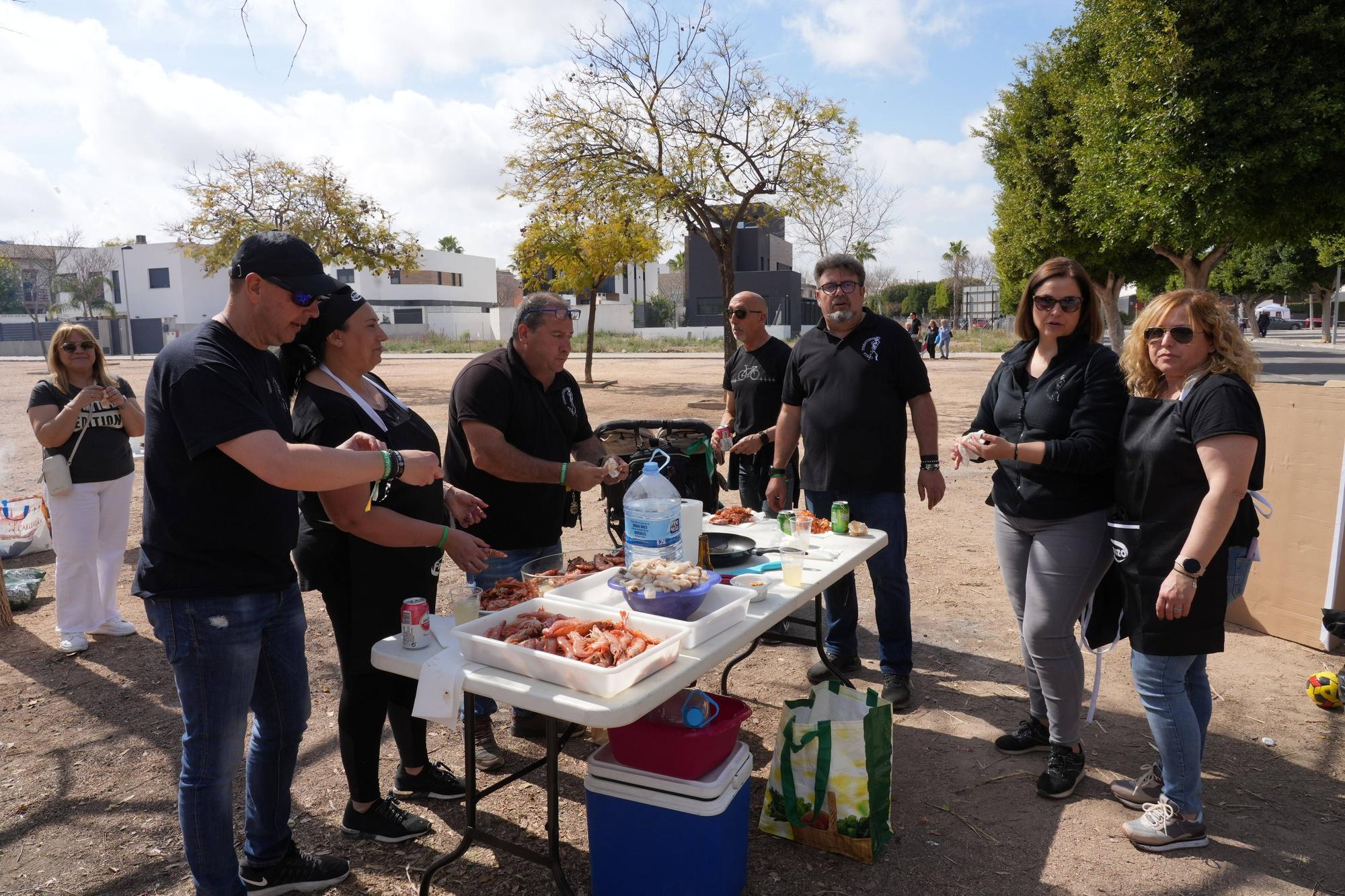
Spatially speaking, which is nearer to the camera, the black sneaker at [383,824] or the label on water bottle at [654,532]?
the label on water bottle at [654,532]

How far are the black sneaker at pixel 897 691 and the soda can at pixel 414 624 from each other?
2.52m

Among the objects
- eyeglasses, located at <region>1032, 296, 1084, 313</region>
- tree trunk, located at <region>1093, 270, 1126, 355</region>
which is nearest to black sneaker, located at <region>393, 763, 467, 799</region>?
eyeglasses, located at <region>1032, 296, 1084, 313</region>

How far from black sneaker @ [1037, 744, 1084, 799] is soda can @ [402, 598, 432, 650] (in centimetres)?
252

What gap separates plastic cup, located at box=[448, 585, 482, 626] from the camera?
8.46 feet

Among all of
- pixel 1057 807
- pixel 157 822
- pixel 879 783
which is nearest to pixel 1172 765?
pixel 1057 807

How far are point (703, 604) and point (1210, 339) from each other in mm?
1971

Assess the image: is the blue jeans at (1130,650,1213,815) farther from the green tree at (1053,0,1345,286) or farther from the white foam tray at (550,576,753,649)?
the green tree at (1053,0,1345,286)

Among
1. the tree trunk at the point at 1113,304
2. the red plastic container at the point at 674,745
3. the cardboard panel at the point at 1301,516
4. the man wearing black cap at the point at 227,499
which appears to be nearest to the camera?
the man wearing black cap at the point at 227,499

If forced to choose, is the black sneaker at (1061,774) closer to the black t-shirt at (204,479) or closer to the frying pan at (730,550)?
the frying pan at (730,550)

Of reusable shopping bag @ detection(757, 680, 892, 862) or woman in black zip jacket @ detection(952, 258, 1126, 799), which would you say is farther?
woman in black zip jacket @ detection(952, 258, 1126, 799)

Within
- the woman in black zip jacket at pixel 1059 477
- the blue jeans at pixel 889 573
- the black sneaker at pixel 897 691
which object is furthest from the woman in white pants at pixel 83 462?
the woman in black zip jacket at pixel 1059 477

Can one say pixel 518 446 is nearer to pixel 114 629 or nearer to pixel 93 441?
pixel 93 441

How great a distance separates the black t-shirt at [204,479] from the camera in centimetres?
215

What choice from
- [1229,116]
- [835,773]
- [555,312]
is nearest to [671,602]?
[835,773]
